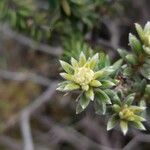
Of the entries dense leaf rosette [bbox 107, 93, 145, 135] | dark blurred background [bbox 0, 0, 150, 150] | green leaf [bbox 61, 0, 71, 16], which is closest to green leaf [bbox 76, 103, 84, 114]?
dense leaf rosette [bbox 107, 93, 145, 135]

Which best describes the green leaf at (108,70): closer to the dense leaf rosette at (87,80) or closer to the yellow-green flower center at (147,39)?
the dense leaf rosette at (87,80)

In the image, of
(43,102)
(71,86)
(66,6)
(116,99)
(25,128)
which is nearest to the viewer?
(71,86)

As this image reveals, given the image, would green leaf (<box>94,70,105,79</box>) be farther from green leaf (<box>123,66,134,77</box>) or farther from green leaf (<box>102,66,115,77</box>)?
green leaf (<box>123,66,134,77</box>)

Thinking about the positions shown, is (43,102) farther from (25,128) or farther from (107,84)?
(107,84)

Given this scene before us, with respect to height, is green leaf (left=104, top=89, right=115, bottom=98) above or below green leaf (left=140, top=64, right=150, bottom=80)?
below

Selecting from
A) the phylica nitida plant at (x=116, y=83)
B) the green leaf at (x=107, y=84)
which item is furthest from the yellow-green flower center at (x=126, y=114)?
the green leaf at (x=107, y=84)

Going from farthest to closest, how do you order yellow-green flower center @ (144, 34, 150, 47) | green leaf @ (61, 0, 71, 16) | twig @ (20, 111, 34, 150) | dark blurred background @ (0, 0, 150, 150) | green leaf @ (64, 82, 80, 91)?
twig @ (20, 111, 34, 150) → dark blurred background @ (0, 0, 150, 150) → green leaf @ (61, 0, 71, 16) → yellow-green flower center @ (144, 34, 150, 47) → green leaf @ (64, 82, 80, 91)

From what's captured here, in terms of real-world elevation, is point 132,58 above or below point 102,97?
above

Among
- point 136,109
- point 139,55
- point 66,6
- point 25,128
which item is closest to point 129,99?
point 136,109
